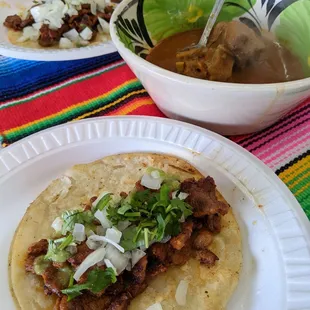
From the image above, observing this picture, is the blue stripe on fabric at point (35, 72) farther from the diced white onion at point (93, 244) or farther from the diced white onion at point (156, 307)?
the diced white onion at point (156, 307)

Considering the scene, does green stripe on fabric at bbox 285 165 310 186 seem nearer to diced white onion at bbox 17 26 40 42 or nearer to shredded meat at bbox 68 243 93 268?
shredded meat at bbox 68 243 93 268

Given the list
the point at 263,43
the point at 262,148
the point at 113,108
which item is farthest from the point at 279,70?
the point at 113,108

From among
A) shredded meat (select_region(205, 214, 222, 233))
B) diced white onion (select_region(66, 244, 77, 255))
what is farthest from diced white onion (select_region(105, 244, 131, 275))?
shredded meat (select_region(205, 214, 222, 233))

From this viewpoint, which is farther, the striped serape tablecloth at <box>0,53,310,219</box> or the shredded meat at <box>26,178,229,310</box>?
the striped serape tablecloth at <box>0,53,310,219</box>

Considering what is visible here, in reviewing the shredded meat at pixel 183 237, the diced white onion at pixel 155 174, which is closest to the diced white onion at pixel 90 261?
the shredded meat at pixel 183 237

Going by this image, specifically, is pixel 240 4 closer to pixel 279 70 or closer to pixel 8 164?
pixel 279 70

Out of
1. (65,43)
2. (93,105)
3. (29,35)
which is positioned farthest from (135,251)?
(29,35)

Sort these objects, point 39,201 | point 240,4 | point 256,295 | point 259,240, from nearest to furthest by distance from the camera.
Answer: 1. point 256,295
2. point 259,240
3. point 39,201
4. point 240,4
